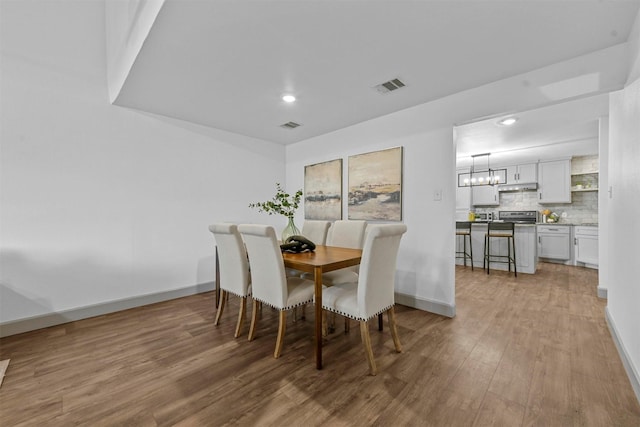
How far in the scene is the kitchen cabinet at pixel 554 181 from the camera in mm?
5730

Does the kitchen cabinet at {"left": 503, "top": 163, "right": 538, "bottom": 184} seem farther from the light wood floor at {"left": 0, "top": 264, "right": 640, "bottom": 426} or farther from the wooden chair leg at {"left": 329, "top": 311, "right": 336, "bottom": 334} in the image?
the wooden chair leg at {"left": 329, "top": 311, "right": 336, "bottom": 334}

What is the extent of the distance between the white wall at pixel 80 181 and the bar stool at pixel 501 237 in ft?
15.9

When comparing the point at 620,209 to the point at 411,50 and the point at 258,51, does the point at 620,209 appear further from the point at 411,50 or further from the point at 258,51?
the point at 258,51

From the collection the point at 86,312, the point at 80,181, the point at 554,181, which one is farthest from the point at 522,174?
the point at 86,312

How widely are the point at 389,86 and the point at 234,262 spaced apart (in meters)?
2.23

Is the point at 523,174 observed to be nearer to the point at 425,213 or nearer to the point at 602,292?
the point at 602,292

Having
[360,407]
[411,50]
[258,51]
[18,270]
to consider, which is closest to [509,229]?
[411,50]

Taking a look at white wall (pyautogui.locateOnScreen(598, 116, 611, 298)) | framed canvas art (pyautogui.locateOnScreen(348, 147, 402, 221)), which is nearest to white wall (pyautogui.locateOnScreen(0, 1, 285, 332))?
framed canvas art (pyautogui.locateOnScreen(348, 147, 402, 221))

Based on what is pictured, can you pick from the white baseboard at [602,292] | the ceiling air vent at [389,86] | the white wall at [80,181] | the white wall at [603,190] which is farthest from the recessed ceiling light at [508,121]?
the white wall at [80,181]

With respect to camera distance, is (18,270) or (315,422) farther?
(18,270)

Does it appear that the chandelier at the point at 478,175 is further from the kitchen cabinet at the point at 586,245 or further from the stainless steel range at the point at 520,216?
the kitchen cabinet at the point at 586,245

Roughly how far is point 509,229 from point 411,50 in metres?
4.10

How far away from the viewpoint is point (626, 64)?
77.0 inches

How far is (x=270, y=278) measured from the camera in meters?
2.13
